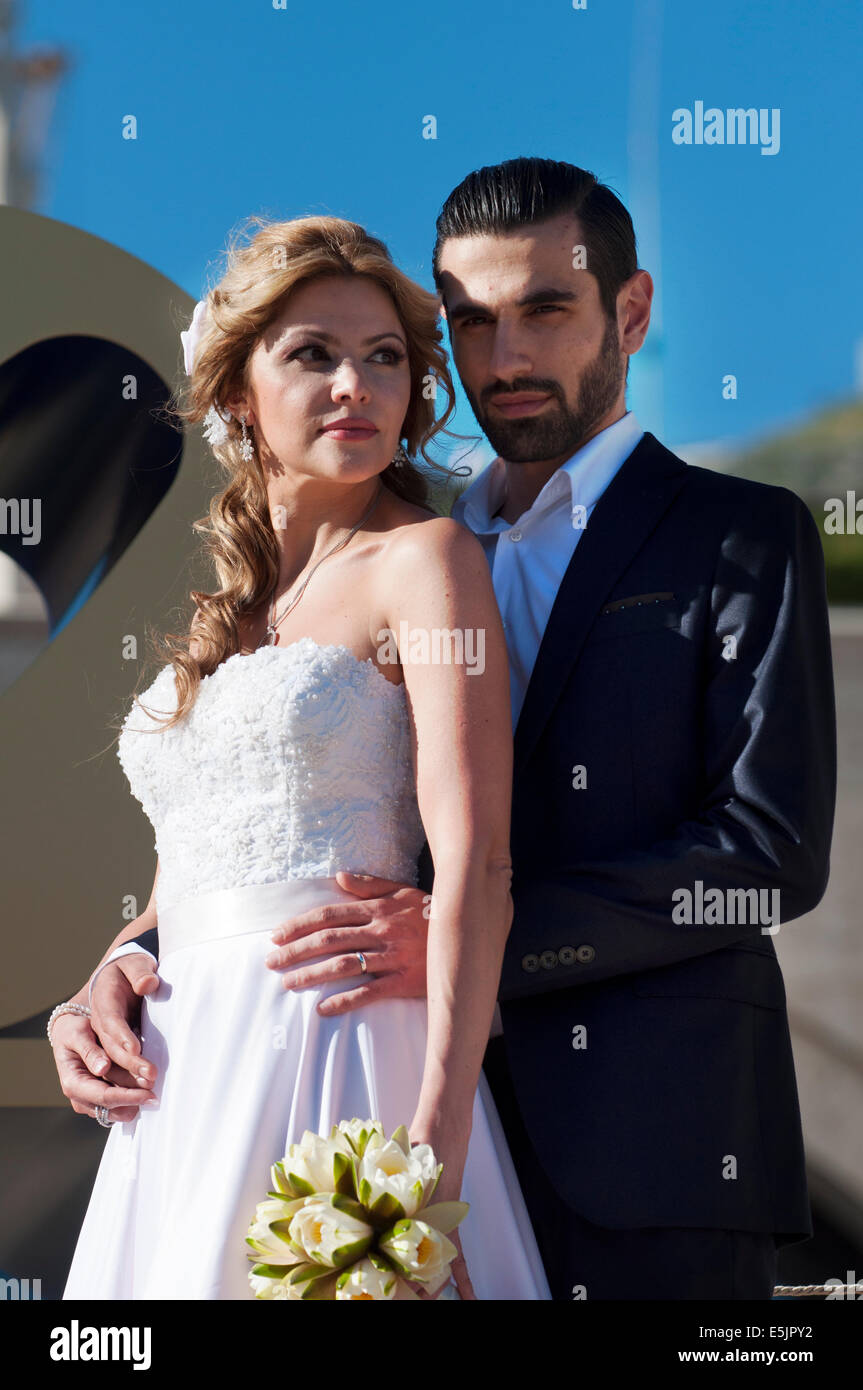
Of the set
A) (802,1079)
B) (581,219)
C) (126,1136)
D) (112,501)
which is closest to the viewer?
(126,1136)

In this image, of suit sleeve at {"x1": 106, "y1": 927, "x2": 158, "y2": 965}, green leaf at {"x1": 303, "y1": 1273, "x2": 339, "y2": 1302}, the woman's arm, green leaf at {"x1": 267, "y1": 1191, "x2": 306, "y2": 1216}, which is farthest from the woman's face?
green leaf at {"x1": 303, "y1": 1273, "x2": 339, "y2": 1302}

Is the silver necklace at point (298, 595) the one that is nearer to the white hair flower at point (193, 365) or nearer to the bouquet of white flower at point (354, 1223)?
the white hair flower at point (193, 365)

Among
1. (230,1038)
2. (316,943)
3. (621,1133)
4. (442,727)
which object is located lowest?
Answer: (621,1133)

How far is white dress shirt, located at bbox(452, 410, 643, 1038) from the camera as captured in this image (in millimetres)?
2764

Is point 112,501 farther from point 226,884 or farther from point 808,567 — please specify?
point 808,567

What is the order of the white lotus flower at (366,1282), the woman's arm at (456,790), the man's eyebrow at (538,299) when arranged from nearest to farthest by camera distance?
1. the white lotus flower at (366,1282)
2. the woman's arm at (456,790)
3. the man's eyebrow at (538,299)

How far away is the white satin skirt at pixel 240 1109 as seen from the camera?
2.27m

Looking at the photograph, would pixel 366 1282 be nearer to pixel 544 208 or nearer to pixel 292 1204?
pixel 292 1204

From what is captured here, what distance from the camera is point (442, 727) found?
91.4 inches

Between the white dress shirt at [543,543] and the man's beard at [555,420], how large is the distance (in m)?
0.04

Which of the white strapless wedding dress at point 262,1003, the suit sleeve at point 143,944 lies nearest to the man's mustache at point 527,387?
the white strapless wedding dress at point 262,1003

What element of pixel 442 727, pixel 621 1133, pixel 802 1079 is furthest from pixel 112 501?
pixel 802 1079

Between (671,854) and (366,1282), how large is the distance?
3.01 ft
